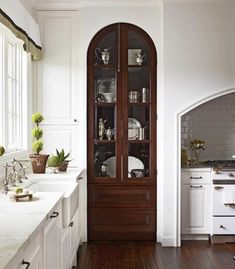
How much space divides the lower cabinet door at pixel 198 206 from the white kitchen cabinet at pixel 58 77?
1.38 metres

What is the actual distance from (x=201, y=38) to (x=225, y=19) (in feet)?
1.11

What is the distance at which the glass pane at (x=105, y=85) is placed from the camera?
A: 15.8ft

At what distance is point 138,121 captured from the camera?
482cm

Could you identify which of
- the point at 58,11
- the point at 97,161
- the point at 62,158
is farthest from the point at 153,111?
the point at 58,11

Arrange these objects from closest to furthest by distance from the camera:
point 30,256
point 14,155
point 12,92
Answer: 1. point 30,256
2. point 14,155
3. point 12,92

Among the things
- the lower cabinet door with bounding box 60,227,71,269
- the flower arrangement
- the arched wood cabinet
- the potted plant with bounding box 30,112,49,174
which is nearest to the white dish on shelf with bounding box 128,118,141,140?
the arched wood cabinet

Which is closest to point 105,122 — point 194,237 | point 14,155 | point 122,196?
point 122,196

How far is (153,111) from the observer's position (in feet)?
15.7

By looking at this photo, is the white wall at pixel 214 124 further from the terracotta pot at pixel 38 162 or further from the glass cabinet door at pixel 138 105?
the terracotta pot at pixel 38 162

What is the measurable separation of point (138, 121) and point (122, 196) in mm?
881

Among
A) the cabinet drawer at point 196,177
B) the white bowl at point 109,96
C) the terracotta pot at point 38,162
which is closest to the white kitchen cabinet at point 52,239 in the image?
the terracotta pot at point 38,162

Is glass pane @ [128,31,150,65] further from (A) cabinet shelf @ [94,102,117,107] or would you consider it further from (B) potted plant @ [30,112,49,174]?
(B) potted plant @ [30,112,49,174]

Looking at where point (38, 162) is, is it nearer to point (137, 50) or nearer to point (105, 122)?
point (105, 122)

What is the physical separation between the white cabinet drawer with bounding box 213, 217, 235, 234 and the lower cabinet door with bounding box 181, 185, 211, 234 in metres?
0.08
